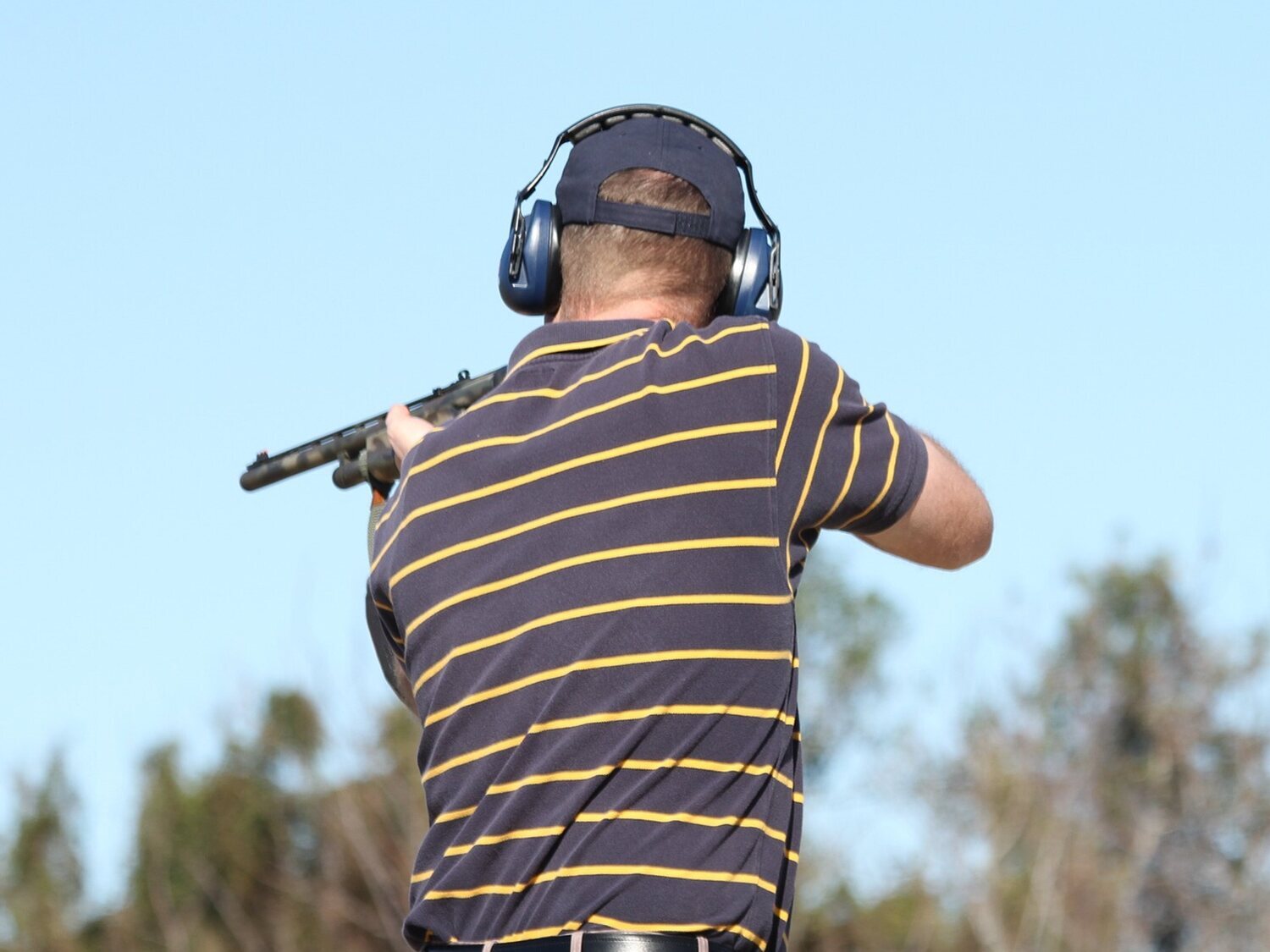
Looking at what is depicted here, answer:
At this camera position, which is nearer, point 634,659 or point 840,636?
point 634,659

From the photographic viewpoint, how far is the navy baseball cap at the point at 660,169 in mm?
3119

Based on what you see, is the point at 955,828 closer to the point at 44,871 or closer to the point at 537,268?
the point at 44,871

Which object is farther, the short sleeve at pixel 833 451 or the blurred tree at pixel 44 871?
the blurred tree at pixel 44 871

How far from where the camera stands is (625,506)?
283 centimetres

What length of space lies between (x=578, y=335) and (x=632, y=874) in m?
0.91

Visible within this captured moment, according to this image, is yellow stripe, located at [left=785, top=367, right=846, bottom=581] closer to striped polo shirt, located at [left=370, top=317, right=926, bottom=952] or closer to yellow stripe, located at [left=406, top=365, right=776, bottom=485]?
striped polo shirt, located at [left=370, top=317, right=926, bottom=952]

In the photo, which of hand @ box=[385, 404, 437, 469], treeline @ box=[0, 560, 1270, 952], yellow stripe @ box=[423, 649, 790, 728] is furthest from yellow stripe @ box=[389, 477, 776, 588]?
treeline @ box=[0, 560, 1270, 952]

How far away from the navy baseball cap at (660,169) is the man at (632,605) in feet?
0.12

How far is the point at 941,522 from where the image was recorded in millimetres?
3051

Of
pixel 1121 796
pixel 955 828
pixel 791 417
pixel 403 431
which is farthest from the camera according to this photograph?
pixel 1121 796

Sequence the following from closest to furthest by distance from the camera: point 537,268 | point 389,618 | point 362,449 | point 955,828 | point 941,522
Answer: point 941,522, point 389,618, point 537,268, point 362,449, point 955,828

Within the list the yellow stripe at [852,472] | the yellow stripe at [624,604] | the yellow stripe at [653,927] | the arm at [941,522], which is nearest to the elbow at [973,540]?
the arm at [941,522]

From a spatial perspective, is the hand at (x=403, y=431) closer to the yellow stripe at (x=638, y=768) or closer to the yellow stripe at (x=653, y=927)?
the yellow stripe at (x=638, y=768)

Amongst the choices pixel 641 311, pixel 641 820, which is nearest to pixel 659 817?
pixel 641 820
